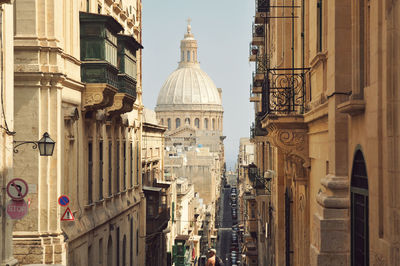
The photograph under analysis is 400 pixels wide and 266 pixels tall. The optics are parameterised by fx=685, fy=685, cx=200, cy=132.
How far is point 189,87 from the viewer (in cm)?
14938

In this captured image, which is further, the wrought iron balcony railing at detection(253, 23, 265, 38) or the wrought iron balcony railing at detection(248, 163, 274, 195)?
the wrought iron balcony railing at detection(253, 23, 265, 38)

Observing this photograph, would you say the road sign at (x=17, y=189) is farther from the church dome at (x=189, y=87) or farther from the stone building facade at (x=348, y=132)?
the church dome at (x=189, y=87)

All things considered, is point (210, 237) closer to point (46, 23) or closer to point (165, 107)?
point (165, 107)

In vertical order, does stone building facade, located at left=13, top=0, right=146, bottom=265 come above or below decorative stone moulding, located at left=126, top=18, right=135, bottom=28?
below

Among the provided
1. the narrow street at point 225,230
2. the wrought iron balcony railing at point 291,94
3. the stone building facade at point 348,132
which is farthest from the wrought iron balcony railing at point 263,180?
the narrow street at point 225,230

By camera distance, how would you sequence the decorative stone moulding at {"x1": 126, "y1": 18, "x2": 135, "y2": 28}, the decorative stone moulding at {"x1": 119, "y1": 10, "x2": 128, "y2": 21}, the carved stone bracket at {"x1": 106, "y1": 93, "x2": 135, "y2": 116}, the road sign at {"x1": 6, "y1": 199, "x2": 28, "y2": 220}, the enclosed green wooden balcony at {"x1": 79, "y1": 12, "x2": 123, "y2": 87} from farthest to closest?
the decorative stone moulding at {"x1": 126, "y1": 18, "x2": 135, "y2": 28}
the decorative stone moulding at {"x1": 119, "y1": 10, "x2": 128, "y2": 21}
the carved stone bracket at {"x1": 106, "y1": 93, "x2": 135, "y2": 116}
the enclosed green wooden balcony at {"x1": 79, "y1": 12, "x2": 123, "y2": 87}
the road sign at {"x1": 6, "y1": 199, "x2": 28, "y2": 220}

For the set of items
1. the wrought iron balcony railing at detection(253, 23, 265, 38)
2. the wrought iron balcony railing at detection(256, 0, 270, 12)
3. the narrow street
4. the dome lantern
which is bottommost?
the narrow street

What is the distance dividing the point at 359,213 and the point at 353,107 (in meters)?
1.41

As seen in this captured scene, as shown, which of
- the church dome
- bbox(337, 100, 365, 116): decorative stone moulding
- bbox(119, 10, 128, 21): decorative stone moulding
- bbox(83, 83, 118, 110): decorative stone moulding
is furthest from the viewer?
the church dome

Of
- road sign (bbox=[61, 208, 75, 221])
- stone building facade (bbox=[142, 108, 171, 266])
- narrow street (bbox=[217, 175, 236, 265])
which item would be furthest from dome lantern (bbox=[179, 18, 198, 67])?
road sign (bbox=[61, 208, 75, 221])

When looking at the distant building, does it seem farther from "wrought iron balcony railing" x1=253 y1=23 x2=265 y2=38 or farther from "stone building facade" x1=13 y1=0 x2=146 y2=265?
"stone building facade" x1=13 y1=0 x2=146 y2=265

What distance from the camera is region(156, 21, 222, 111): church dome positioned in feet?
481

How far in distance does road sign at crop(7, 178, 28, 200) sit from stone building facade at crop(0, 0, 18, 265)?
0.29 meters

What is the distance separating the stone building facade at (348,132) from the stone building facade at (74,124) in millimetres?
5330
